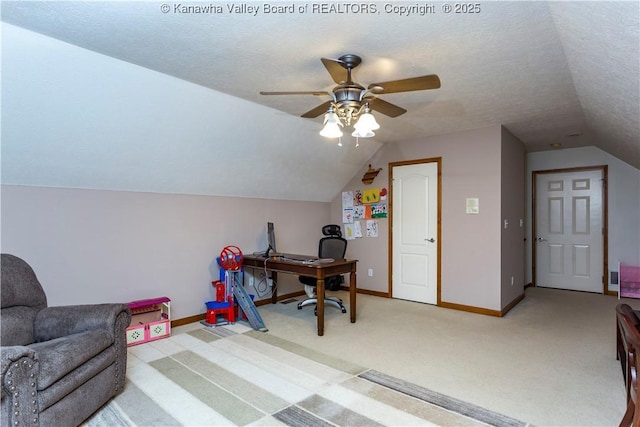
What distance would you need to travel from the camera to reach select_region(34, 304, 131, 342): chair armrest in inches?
91.4

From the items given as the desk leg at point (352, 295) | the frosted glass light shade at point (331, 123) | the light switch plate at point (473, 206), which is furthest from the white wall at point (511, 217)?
the frosted glass light shade at point (331, 123)

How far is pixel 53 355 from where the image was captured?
1894mm

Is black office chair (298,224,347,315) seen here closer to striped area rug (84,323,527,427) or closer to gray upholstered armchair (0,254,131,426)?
striped area rug (84,323,527,427)

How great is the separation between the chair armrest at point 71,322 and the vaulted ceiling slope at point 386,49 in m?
1.40

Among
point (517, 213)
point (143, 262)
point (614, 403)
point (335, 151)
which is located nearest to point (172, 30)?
point (143, 262)

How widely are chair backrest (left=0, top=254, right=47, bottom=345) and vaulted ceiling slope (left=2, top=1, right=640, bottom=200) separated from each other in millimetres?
1023

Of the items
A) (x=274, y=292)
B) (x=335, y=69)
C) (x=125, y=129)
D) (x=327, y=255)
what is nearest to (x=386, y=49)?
(x=335, y=69)

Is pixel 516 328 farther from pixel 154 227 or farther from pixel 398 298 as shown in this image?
pixel 154 227

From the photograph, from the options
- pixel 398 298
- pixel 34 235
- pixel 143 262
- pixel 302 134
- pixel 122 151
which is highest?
pixel 302 134

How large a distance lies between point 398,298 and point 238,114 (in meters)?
3.52

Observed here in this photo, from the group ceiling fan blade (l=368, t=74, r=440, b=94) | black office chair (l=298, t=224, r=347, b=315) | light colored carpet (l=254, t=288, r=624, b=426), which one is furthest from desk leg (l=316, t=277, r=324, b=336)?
ceiling fan blade (l=368, t=74, r=440, b=94)

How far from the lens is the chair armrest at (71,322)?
2.32 m

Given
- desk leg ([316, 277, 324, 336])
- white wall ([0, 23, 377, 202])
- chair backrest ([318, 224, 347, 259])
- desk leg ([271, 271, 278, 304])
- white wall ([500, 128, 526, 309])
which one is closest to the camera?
white wall ([0, 23, 377, 202])

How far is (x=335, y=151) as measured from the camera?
16.7ft
